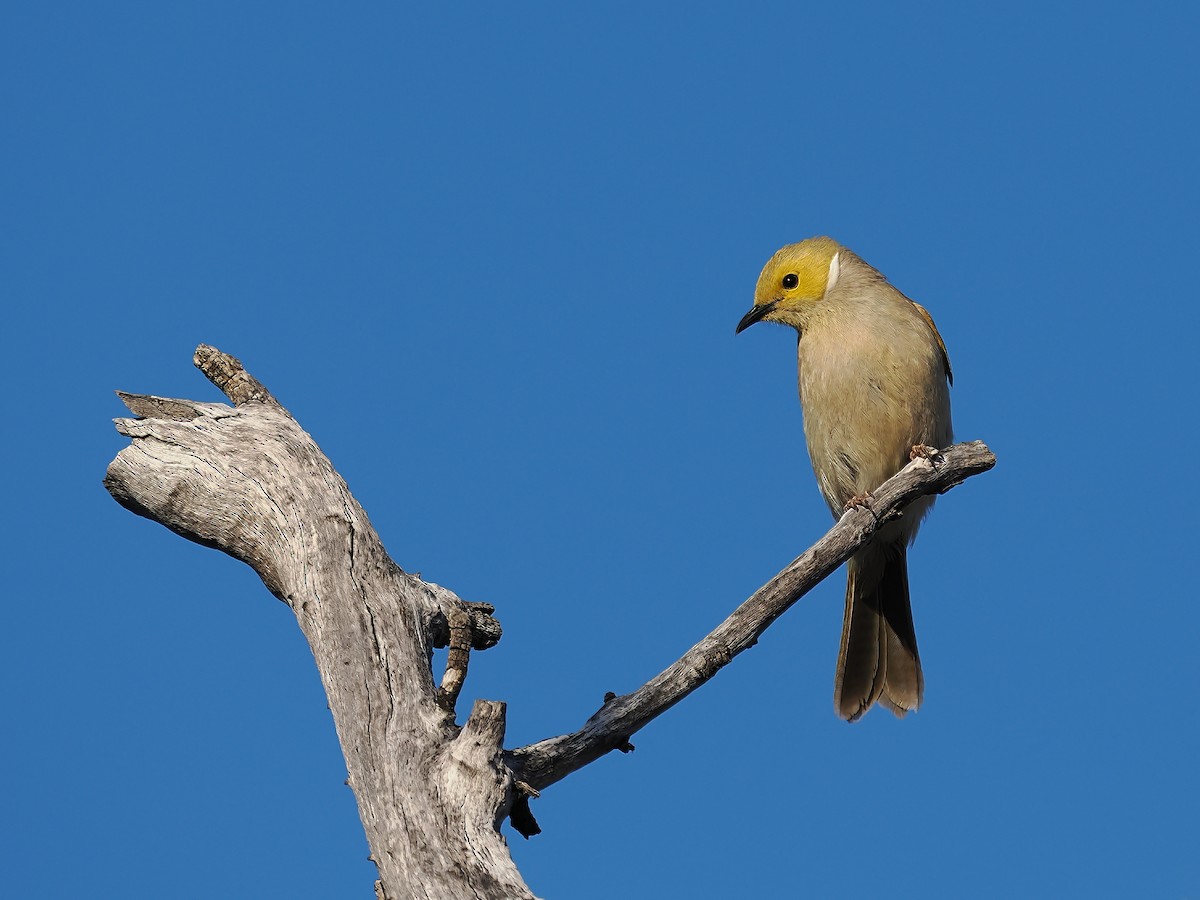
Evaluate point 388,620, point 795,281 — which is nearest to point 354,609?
point 388,620

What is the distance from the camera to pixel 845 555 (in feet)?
17.4

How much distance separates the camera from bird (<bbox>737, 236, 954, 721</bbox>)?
20.7 feet

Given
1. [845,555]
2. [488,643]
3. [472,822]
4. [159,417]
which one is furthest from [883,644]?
[159,417]

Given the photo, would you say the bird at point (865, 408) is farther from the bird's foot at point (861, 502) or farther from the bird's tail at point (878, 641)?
the bird's foot at point (861, 502)

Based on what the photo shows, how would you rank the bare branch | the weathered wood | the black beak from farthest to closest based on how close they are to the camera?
the black beak, the bare branch, the weathered wood

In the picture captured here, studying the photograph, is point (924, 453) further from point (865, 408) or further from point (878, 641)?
point (878, 641)

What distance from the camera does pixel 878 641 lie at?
271 inches

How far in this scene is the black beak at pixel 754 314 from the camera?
22.8 ft

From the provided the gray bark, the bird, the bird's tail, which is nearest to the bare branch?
the gray bark

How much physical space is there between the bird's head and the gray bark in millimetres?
1420

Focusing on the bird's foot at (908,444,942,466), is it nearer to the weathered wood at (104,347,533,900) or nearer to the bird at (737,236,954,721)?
the bird at (737,236,954,721)

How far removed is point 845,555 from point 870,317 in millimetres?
1659

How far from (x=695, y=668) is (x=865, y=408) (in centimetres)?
216

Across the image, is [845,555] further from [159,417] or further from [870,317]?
[159,417]
